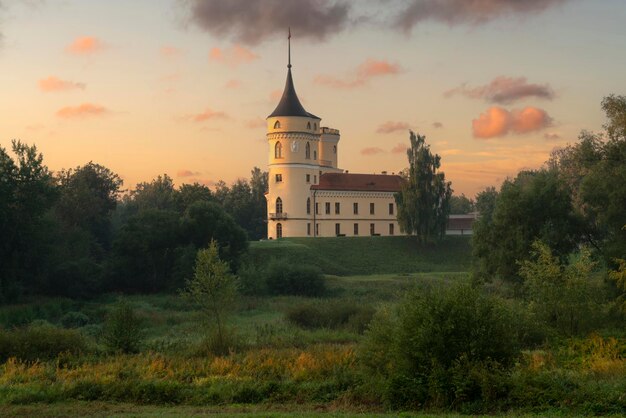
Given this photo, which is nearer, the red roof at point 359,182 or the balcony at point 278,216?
the balcony at point 278,216

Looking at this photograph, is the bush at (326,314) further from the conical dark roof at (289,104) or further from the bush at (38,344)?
the conical dark roof at (289,104)

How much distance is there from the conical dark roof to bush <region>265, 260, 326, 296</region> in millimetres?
29768

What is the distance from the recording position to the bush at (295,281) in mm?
49188

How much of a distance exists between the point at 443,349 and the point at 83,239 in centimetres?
4238

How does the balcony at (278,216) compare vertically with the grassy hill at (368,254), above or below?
above

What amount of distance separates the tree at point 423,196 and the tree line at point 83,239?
18.3 metres

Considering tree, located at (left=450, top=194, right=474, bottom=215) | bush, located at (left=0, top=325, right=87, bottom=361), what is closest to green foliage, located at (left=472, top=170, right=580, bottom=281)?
bush, located at (left=0, top=325, right=87, bottom=361)

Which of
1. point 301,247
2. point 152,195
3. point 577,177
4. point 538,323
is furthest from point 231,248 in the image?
point 152,195

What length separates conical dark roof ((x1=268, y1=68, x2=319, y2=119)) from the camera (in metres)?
76.9

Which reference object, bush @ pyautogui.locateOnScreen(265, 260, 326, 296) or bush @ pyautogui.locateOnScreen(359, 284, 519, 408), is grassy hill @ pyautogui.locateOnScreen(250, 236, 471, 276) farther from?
bush @ pyautogui.locateOnScreen(359, 284, 519, 408)

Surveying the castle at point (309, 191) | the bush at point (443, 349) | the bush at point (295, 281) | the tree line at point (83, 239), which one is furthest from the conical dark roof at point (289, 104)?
the bush at point (443, 349)

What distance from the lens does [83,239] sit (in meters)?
54.4

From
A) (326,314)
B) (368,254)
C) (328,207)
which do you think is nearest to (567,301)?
(326,314)

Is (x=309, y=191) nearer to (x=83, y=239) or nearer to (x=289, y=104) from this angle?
(x=289, y=104)
